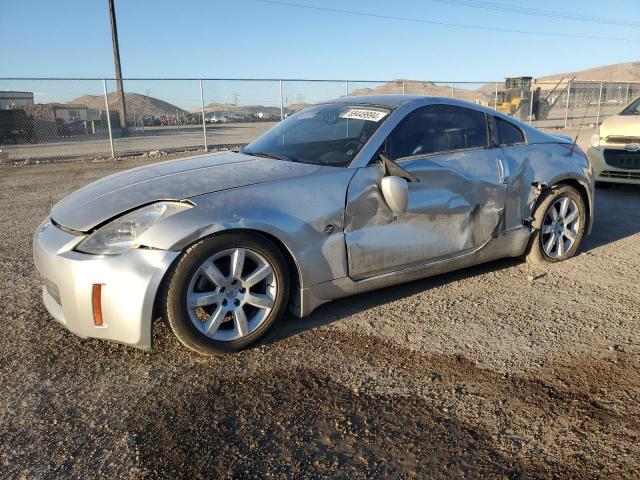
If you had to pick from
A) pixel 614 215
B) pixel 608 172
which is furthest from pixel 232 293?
pixel 608 172

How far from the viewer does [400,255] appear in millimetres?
3682

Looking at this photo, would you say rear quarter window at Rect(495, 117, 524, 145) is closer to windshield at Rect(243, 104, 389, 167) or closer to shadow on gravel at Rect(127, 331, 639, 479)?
windshield at Rect(243, 104, 389, 167)

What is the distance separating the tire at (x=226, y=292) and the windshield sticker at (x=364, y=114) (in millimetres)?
1319

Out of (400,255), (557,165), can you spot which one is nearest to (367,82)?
(557,165)

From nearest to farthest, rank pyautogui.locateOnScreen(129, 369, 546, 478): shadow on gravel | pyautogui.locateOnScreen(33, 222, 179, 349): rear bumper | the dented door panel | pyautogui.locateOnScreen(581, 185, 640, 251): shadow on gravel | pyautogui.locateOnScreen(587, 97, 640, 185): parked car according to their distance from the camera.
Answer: pyautogui.locateOnScreen(129, 369, 546, 478): shadow on gravel → pyautogui.locateOnScreen(33, 222, 179, 349): rear bumper → the dented door panel → pyautogui.locateOnScreen(581, 185, 640, 251): shadow on gravel → pyautogui.locateOnScreen(587, 97, 640, 185): parked car

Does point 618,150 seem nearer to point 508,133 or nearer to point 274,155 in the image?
point 508,133

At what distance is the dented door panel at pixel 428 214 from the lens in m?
3.49

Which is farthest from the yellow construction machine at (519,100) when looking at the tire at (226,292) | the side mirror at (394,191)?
the tire at (226,292)

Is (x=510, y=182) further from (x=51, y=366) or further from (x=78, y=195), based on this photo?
(x=51, y=366)

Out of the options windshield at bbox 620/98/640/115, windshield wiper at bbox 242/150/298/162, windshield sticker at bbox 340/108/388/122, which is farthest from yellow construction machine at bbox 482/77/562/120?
windshield wiper at bbox 242/150/298/162

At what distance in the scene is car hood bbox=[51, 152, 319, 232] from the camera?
10.3 feet

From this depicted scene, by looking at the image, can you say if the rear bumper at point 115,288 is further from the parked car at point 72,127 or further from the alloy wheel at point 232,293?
the parked car at point 72,127

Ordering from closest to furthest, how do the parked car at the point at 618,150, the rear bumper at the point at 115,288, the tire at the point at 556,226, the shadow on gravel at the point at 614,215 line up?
the rear bumper at the point at 115,288, the tire at the point at 556,226, the shadow on gravel at the point at 614,215, the parked car at the point at 618,150

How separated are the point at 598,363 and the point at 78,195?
3452 millimetres
